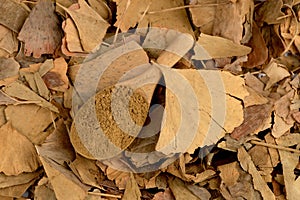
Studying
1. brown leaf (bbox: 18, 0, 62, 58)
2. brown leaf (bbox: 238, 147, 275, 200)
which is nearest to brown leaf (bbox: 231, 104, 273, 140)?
brown leaf (bbox: 238, 147, 275, 200)

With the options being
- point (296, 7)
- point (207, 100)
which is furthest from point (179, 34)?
point (296, 7)

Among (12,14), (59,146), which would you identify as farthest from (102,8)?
(59,146)

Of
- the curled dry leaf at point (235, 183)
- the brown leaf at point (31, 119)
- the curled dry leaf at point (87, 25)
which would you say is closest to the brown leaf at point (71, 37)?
the curled dry leaf at point (87, 25)

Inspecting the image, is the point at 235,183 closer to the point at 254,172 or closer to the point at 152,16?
the point at 254,172

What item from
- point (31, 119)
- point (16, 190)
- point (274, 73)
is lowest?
point (16, 190)

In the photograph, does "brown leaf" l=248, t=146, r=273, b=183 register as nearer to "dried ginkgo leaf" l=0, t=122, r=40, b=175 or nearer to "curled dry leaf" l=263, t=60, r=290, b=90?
"curled dry leaf" l=263, t=60, r=290, b=90

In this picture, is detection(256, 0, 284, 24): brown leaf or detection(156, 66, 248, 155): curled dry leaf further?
detection(256, 0, 284, 24): brown leaf
